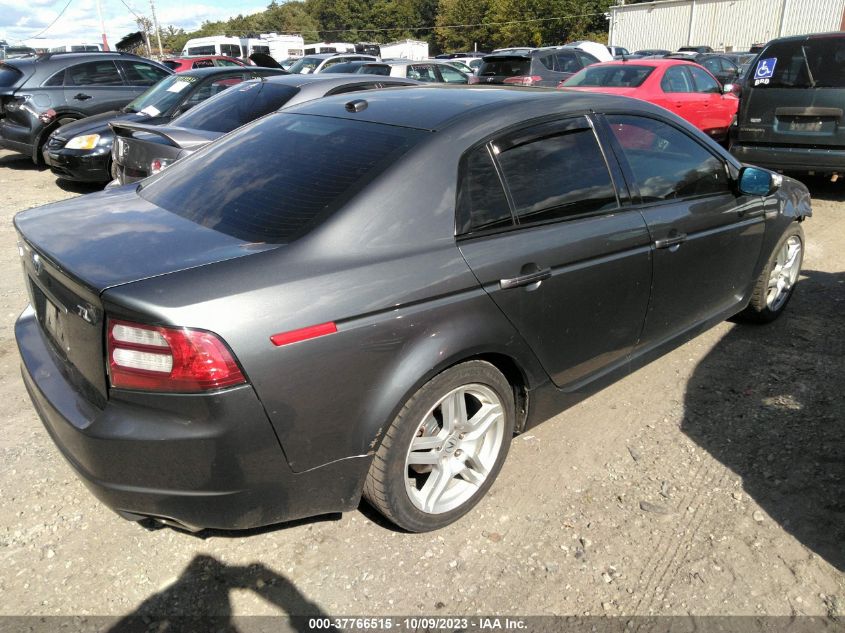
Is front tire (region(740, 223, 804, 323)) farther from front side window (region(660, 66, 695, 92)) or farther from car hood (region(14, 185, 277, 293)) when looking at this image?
front side window (region(660, 66, 695, 92))

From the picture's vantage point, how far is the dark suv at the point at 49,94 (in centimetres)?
976

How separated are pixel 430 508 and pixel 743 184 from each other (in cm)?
256

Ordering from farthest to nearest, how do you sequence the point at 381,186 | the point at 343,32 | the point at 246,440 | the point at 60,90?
the point at 343,32 < the point at 60,90 < the point at 381,186 < the point at 246,440

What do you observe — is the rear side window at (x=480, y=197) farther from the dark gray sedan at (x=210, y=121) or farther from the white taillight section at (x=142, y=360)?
the dark gray sedan at (x=210, y=121)

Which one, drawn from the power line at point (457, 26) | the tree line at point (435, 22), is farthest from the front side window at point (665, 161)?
the power line at point (457, 26)

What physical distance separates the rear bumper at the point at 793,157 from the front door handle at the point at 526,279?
244 inches

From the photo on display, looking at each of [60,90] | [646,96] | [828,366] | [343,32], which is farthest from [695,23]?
[343,32]

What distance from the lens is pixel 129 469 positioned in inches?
80.9

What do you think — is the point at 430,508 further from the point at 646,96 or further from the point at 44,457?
the point at 646,96

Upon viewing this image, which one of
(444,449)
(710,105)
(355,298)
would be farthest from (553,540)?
(710,105)

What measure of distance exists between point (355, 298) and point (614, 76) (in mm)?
9798

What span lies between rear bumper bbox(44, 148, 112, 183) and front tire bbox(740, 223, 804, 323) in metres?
7.56

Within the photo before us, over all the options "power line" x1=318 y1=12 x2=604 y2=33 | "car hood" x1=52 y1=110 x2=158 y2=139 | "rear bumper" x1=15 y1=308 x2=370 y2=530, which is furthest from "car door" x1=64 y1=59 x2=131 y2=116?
"power line" x1=318 y1=12 x2=604 y2=33

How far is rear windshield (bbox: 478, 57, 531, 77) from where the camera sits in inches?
553
